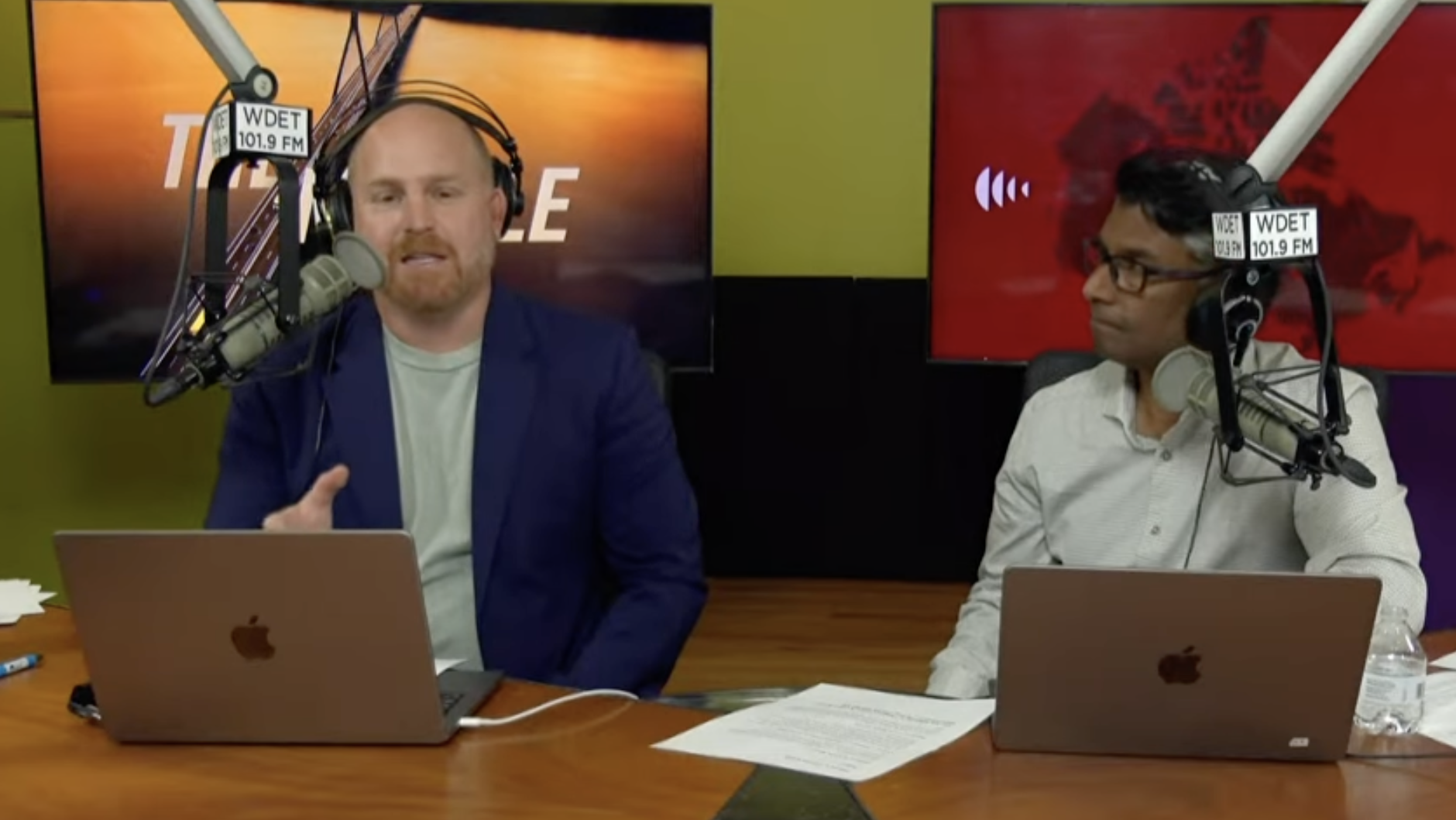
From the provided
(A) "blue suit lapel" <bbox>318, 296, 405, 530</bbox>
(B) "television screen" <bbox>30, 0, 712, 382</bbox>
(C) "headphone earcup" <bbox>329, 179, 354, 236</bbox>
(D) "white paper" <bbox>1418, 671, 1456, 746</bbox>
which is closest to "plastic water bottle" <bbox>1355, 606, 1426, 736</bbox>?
(D) "white paper" <bbox>1418, 671, 1456, 746</bbox>

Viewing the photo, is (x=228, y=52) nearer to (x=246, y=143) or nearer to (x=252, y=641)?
(x=246, y=143)

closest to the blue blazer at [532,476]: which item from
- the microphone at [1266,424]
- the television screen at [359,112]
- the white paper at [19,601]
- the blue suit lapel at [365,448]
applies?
the blue suit lapel at [365,448]

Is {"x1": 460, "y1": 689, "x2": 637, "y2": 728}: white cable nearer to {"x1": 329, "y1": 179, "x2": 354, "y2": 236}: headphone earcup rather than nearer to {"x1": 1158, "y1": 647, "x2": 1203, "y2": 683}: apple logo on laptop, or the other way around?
{"x1": 1158, "y1": 647, "x2": 1203, "y2": 683}: apple logo on laptop

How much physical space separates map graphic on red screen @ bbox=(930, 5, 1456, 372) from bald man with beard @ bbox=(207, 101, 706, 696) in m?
1.18

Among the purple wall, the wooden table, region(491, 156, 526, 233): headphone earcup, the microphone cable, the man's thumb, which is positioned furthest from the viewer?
the purple wall

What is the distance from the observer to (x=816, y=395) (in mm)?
3352

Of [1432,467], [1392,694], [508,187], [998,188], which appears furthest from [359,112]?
[1432,467]

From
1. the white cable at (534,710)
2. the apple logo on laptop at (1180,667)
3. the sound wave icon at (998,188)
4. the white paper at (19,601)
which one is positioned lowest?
the white cable at (534,710)

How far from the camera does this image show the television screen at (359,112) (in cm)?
290

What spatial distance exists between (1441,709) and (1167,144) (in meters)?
1.67

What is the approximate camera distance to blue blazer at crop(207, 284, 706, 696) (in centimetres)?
183

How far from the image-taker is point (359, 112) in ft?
9.41

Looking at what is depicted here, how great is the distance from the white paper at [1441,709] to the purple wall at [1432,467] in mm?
1705

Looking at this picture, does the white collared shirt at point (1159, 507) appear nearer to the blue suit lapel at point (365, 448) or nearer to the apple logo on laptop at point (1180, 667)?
the apple logo on laptop at point (1180, 667)
